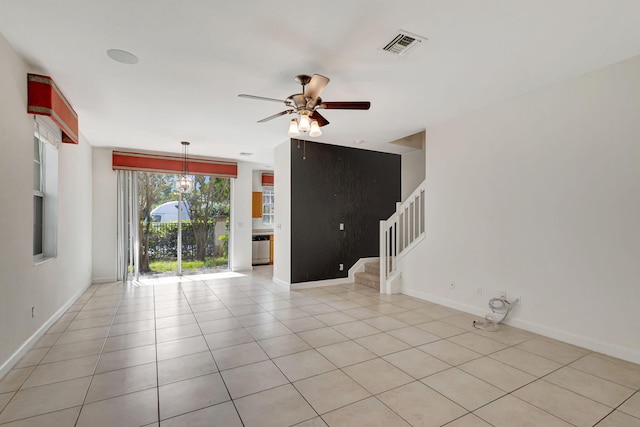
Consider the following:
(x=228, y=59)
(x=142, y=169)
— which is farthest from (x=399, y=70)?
(x=142, y=169)

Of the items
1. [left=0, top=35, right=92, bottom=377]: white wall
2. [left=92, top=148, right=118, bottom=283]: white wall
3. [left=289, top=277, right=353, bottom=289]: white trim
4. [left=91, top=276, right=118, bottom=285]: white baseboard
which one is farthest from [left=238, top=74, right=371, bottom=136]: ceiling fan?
[left=91, top=276, right=118, bottom=285]: white baseboard

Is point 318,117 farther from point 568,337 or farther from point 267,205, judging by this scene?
point 267,205

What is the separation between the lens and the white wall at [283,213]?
5621 millimetres

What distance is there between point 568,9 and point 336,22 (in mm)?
1634

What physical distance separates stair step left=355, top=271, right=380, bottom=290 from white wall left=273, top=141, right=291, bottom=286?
1437mm

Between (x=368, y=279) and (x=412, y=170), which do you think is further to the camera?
(x=412, y=170)

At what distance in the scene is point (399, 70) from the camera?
3.02m

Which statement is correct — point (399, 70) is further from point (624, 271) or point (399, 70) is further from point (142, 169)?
point (142, 169)

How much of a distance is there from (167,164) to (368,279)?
4985 mm

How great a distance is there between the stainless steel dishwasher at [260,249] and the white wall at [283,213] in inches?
100

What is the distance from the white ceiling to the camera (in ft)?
7.11

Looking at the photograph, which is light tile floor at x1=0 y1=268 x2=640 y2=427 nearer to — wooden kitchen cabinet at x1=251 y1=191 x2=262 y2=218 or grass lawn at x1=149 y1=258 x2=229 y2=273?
grass lawn at x1=149 y1=258 x2=229 y2=273

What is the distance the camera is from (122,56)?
277 cm

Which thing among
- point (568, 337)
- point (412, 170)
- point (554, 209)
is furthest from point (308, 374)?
point (412, 170)
